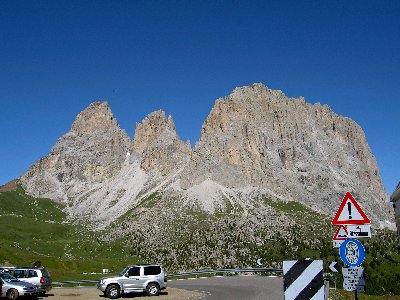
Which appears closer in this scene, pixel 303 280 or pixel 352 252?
pixel 303 280

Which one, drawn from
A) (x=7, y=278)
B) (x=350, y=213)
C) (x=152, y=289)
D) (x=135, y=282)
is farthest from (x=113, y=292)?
(x=350, y=213)

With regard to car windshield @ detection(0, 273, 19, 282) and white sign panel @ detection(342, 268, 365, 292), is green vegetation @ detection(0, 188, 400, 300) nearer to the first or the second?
car windshield @ detection(0, 273, 19, 282)

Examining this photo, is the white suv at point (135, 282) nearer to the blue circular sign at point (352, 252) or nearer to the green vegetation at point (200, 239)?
the blue circular sign at point (352, 252)

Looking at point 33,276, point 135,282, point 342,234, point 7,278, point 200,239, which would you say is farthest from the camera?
point 200,239

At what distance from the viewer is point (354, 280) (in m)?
11.7

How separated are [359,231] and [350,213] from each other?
0.49 m

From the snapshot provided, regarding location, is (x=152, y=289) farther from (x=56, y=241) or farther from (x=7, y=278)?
(x=56, y=241)

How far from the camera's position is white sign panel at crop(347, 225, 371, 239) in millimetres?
11664

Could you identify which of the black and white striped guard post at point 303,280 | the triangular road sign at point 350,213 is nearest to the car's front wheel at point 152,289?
the triangular road sign at point 350,213

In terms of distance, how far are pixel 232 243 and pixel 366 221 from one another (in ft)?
374

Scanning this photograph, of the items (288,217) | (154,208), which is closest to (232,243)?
(288,217)

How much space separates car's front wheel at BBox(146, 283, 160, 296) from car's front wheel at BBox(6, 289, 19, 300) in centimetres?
957

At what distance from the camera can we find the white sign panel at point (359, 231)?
38.3 ft

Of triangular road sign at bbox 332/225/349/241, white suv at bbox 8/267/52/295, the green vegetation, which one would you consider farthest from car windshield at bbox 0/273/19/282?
the green vegetation
